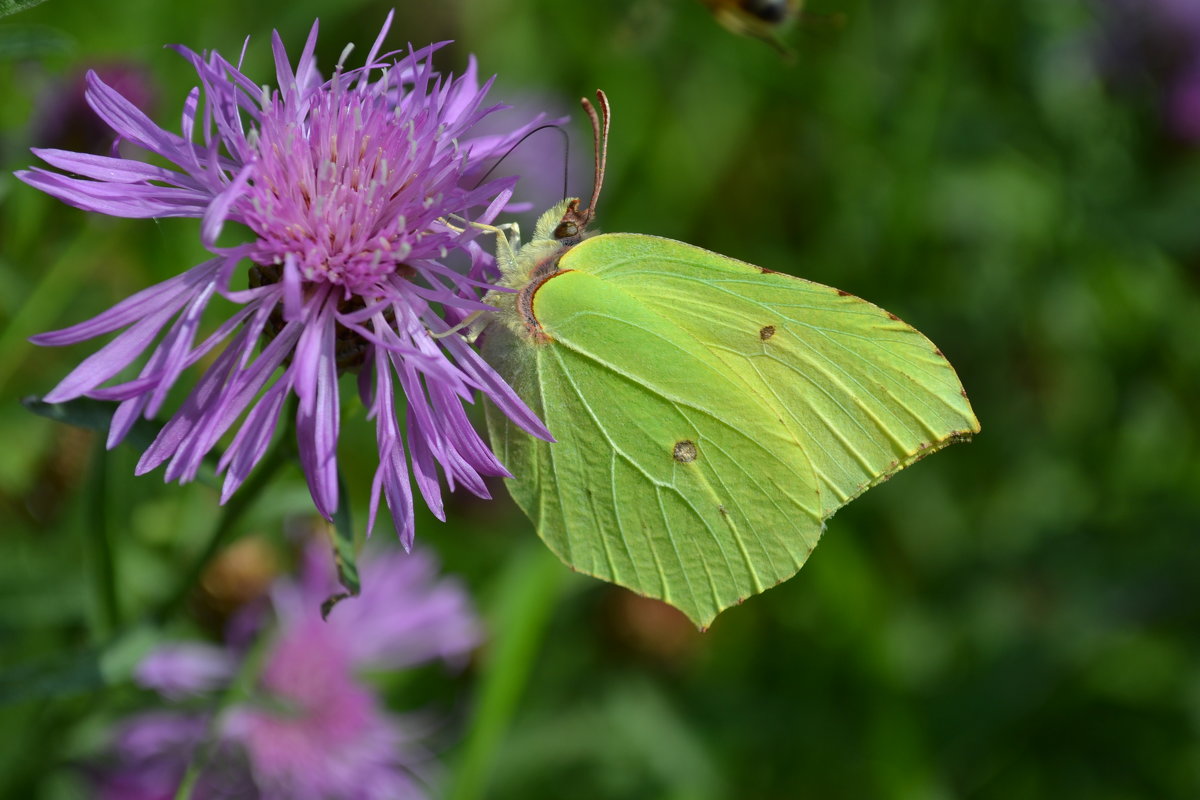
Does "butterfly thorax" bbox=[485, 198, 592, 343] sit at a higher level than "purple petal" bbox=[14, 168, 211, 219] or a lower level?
lower

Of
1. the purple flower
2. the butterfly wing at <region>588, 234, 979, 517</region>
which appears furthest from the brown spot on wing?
the purple flower

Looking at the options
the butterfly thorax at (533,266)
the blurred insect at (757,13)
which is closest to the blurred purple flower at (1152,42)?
the blurred insect at (757,13)

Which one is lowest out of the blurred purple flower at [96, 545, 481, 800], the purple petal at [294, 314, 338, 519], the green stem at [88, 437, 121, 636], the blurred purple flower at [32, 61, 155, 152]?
the blurred purple flower at [96, 545, 481, 800]

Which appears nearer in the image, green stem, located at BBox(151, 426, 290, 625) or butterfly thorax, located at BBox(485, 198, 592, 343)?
green stem, located at BBox(151, 426, 290, 625)

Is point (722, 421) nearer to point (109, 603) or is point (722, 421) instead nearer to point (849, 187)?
point (109, 603)

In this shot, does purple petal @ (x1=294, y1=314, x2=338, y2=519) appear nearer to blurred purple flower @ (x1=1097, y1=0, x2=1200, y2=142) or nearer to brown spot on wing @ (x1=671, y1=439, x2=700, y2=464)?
brown spot on wing @ (x1=671, y1=439, x2=700, y2=464)
